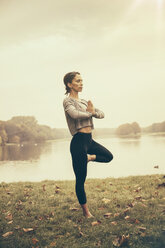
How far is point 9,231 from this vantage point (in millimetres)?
4832

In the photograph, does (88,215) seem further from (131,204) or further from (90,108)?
(90,108)

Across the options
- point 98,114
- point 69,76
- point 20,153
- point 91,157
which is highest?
point 69,76

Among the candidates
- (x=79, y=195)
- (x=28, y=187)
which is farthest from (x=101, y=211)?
(x=28, y=187)

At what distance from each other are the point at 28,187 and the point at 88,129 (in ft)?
13.8

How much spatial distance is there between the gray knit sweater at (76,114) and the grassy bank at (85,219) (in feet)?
5.80

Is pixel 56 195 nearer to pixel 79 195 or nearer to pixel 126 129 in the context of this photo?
pixel 79 195

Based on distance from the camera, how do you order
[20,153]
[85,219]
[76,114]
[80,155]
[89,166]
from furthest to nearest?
[20,153] → [89,166] → [85,219] → [80,155] → [76,114]

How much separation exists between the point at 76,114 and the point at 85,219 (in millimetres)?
2031

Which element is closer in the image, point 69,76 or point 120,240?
point 120,240

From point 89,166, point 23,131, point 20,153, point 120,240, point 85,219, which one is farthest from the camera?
point 23,131

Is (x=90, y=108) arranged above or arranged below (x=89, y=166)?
above

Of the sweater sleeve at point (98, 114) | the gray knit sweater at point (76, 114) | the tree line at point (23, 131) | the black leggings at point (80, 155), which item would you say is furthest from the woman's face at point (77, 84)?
the tree line at point (23, 131)

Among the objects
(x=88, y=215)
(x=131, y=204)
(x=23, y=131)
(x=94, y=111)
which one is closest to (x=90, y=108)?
(x=94, y=111)

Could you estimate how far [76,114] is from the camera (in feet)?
14.9
